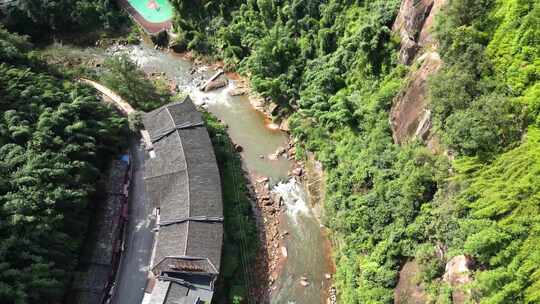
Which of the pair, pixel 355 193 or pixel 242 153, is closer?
pixel 355 193

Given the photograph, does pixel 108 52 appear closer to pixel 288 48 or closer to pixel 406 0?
pixel 288 48

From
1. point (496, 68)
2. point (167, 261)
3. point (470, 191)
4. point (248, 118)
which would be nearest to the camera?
point (470, 191)

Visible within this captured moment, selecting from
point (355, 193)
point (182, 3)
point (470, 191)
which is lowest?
point (470, 191)

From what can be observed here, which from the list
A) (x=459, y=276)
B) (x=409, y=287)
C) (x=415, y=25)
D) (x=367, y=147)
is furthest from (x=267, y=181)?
(x=459, y=276)

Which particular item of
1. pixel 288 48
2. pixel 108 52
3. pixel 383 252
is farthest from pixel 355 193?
pixel 108 52

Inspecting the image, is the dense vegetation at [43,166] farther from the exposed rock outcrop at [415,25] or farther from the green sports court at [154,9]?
the exposed rock outcrop at [415,25]

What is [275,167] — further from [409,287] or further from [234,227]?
[409,287]

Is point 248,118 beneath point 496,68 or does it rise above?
above
